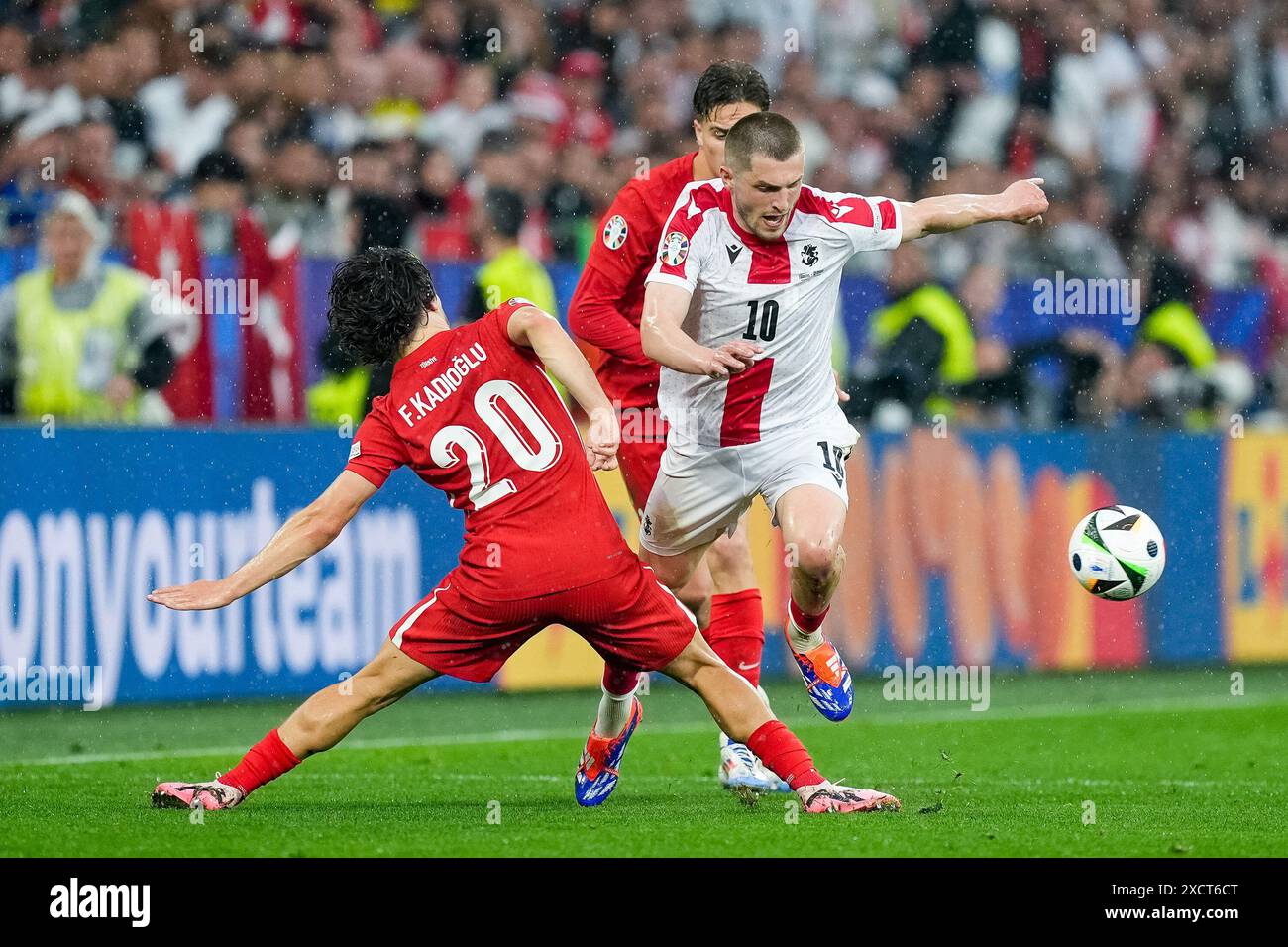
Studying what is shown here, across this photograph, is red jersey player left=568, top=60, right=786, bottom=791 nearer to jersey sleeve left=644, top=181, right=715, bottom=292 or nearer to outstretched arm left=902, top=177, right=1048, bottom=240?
jersey sleeve left=644, top=181, right=715, bottom=292

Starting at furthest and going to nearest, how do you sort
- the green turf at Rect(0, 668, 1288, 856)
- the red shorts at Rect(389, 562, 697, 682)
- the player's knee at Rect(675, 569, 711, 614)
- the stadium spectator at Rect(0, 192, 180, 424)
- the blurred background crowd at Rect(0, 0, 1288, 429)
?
the blurred background crowd at Rect(0, 0, 1288, 429) < the stadium spectator at Rect(0, 192, 180, 424) < the player's knee at Rect(675, 569, 711, 614) < the red shorts at Rect(389, 562, 697, 682) < the green turf at Rect(0, 668, 1288, 856)

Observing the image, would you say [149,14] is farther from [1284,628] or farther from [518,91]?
[1284,628]

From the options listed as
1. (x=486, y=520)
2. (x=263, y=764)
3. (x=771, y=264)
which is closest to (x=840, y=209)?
(x=771, y=264)

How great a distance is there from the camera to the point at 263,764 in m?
6.12

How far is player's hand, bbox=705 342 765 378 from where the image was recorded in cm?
589

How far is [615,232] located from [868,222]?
1067 millimetres

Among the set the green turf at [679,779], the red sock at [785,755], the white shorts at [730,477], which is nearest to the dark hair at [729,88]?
the white shorts at [730,477]

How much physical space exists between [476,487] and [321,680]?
412 centimetres

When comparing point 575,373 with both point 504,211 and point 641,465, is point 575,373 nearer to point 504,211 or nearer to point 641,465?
point 641,465

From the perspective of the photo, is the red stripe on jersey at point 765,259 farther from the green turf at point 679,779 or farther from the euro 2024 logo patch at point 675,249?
the green turf at point 679,779

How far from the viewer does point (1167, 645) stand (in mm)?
11859

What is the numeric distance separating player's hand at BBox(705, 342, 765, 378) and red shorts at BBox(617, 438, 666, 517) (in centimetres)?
151

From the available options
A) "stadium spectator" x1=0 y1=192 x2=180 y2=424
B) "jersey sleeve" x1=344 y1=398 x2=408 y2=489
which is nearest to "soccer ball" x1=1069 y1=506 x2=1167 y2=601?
"jersey sleeve" x1=344 y1=398 x2=408 y2=489

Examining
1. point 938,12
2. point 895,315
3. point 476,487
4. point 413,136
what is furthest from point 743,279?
point 938,12
